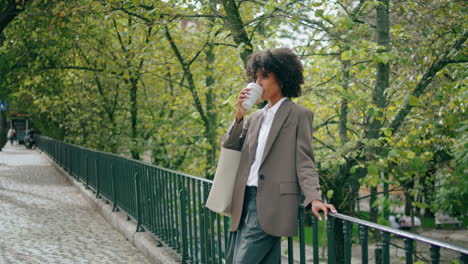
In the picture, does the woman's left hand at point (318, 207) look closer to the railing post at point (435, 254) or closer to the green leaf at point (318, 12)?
the railing post at point (435, 254)

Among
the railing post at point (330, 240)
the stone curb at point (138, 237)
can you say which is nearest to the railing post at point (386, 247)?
the railing post at point (330, 240)

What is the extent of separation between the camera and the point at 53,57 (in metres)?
13.5

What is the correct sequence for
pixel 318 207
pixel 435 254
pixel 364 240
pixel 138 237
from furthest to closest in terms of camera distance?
pixel 138 237, pixel 318 207, pixel 364 240, pixel 435 254

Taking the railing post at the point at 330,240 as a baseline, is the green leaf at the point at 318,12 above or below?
above

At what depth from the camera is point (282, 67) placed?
297 centimetres

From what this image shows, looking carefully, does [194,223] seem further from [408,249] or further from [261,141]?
[408,249]

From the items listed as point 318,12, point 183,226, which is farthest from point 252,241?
point 318,12

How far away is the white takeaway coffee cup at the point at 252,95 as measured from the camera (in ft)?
9.21

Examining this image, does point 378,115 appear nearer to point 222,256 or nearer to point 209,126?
point 222,256

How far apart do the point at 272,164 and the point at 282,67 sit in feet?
1.97

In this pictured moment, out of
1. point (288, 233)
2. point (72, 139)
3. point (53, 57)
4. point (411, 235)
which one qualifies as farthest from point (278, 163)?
point (72, 139)

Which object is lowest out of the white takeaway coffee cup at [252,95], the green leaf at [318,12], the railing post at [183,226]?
the railing post at [183,226]

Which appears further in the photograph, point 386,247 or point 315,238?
point 315,238

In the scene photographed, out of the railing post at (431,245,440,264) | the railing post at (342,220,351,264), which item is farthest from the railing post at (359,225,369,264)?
the railing post at (431,245,440,264)
